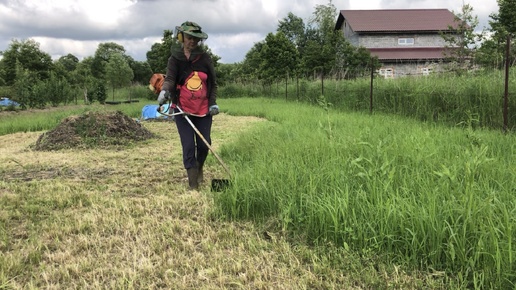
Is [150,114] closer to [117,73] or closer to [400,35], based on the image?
[117,73]

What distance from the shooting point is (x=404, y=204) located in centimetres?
250

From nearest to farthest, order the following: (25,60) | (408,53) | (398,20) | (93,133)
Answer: (93,133), (25,60), (408,53), (398,20)

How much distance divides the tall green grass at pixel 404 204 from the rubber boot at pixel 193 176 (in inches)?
28.9

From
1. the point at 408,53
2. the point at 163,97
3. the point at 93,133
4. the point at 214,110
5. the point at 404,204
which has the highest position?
the point at 408,53

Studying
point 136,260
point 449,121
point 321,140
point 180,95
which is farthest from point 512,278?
point 449,121

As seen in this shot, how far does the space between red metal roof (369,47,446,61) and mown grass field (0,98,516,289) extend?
29.5 meters

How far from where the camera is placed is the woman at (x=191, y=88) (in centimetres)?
395

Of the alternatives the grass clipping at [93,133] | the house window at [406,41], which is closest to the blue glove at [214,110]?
the grass clipping at [93,133]

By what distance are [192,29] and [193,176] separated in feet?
5.10

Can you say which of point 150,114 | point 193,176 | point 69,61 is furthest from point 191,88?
point 69,61

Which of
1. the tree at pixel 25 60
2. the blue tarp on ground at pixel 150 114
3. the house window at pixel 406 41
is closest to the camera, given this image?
the blue tarp on ground at pixel 150 114

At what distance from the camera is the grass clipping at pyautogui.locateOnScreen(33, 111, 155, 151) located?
23.1 feet

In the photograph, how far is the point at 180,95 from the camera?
13.5ft

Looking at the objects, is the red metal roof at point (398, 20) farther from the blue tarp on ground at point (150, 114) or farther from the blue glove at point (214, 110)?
the blue glove at point (214, 110)
